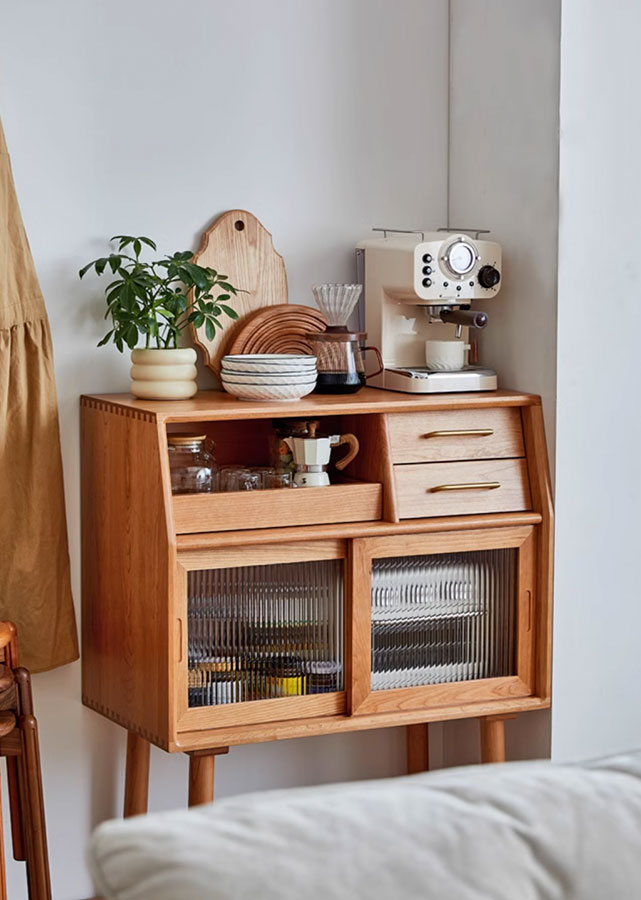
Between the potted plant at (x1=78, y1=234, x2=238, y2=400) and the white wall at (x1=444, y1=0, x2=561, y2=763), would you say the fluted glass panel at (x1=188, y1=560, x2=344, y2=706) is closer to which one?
the potted plant at (x1=78, y1=234, x2=238, y2=400)

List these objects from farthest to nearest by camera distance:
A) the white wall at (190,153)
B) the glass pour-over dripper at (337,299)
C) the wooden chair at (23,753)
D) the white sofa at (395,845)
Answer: the glass pour-over dripper at (337,299)
the white wall at (190,153)
the wooden chair at (23,753)
the white sofa at (395,845)

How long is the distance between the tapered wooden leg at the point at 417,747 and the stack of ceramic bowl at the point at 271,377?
952 millimetres

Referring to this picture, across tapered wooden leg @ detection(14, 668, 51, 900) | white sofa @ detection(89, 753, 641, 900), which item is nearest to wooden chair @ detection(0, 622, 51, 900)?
tapered wooden leg @ detection(14, 668, 51, 900)

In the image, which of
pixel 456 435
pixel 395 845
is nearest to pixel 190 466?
pixel 456 435

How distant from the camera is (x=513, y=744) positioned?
2.91 m

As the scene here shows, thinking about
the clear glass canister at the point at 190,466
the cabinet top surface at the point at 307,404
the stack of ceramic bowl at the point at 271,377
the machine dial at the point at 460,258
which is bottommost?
the clear glass canister at the point at 190,466

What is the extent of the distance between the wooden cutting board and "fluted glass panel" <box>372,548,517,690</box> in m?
0.64

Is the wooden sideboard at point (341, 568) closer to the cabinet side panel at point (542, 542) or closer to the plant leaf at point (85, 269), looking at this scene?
the cabinet side panel at point (542, 542)

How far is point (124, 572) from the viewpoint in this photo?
2594 mm

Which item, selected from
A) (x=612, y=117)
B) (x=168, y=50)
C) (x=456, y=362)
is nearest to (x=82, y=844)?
(x=456, y=362)

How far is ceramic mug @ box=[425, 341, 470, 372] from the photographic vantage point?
2785mm

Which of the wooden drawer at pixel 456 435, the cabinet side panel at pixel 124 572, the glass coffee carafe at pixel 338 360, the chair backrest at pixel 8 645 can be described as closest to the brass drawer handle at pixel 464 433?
the wooden drawer at pixel 456 435

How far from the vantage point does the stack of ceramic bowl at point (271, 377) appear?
8.46 ft

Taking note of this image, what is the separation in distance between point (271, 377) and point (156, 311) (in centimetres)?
29
